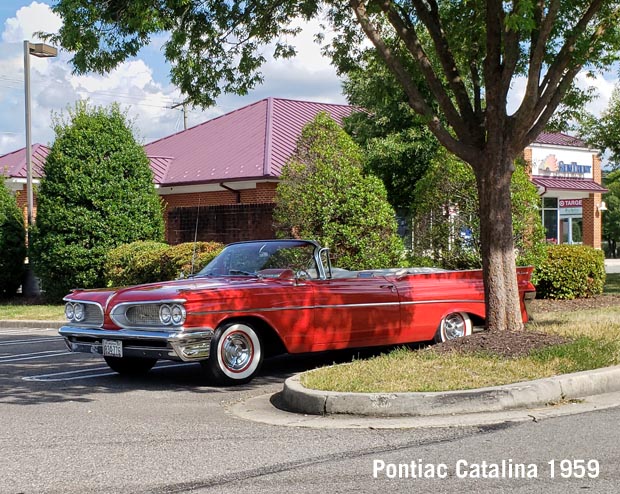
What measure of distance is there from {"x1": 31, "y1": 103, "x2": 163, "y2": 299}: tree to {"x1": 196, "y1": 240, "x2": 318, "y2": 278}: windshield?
1138 centimetres

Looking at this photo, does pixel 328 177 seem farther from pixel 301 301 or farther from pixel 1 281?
pixel 1 281

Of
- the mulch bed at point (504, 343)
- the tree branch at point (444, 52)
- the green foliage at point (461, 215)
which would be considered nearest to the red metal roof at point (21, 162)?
the green foliage at point (461, 215)

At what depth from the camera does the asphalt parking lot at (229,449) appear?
16.5 feet

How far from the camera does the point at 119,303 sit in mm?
8758

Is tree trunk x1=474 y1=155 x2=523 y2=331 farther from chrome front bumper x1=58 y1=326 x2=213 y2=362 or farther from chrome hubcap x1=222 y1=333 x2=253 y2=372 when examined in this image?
chrome front bumper x1=58 y1=326 x2=213 y2=362

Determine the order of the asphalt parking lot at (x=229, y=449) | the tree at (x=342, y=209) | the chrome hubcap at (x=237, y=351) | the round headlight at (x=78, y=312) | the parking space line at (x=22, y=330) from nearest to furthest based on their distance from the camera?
the asphalt parking lot at (x=229, y=449) → the chrome hubcap at (x=237, y=351) → the round headlight at (x=78, y=312) → the tree at (x=342, y=209) → the parking space line at (x=22, y=330)

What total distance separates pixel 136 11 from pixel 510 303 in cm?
527

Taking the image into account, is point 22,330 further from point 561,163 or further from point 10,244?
point 561,163

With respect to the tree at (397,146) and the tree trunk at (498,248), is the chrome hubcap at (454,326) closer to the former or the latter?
the tree trunk at (498,248)

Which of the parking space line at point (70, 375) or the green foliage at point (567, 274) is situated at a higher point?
the green foliage at point (567, 274)

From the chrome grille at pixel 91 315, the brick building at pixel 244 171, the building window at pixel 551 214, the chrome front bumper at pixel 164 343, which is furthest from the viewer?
the building window at pixel 551 214

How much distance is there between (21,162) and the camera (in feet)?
102

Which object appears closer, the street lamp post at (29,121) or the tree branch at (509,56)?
the tree branch at (509,56)

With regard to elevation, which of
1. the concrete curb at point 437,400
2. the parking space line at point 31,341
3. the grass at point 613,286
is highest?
the grass at point 613,286
